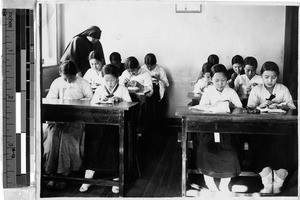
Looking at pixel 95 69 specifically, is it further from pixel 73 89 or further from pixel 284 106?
pixel 284 106

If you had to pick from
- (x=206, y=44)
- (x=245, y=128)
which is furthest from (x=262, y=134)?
(x=206, y=44)

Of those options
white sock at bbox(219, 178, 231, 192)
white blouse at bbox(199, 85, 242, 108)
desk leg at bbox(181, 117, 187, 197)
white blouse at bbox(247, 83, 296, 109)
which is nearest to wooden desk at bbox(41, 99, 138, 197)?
desk leg at bbox(181, 117, 187, 197)

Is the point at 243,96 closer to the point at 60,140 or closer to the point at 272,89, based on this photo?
the point at 272,89

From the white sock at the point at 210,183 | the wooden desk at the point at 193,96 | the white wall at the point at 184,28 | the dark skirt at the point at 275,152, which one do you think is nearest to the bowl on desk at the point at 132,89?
the white wall at the point at 184,28

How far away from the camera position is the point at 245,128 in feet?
8.29

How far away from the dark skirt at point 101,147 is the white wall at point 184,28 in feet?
1.63

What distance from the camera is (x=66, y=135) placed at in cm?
271

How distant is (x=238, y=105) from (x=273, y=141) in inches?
12.4

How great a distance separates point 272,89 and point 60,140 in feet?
4.49

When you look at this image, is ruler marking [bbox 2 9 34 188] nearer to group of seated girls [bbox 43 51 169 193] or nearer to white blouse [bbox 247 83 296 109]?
group of seated girls [bbox 43 51 169 193]

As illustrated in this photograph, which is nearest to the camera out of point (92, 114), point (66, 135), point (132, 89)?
point (92, 114)

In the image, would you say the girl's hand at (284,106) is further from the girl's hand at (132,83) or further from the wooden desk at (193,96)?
the girl's hand at (132,83)

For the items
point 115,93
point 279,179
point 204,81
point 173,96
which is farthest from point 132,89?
point 279,179

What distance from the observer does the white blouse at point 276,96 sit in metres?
2.59
